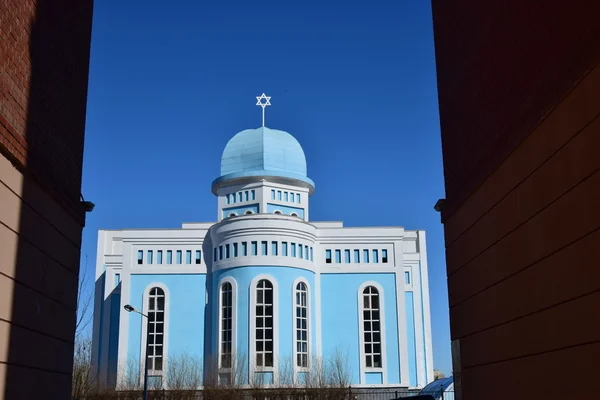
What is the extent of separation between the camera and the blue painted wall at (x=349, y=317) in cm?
4106

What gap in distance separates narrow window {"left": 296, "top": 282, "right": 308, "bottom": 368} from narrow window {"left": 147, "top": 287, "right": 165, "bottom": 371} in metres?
8.02

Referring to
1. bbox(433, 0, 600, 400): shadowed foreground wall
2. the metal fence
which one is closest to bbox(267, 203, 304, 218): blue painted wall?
the metal fence

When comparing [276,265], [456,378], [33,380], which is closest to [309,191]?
[276,265]

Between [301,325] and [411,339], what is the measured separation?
7.88 metres

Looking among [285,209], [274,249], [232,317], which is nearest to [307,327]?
[232,317]

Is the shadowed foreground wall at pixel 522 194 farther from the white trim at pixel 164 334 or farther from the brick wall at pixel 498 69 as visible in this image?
the white trim at pixel 164 334

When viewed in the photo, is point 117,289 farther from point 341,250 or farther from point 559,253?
point 559,253

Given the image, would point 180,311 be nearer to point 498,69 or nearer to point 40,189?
point 40,189

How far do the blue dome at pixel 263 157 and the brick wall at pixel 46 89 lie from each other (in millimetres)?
31530

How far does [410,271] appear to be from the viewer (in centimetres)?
4747

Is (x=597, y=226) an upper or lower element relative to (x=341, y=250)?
lower

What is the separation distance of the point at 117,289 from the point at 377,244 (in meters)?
16.7

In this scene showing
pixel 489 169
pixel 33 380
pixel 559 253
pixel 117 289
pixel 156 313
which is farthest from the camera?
pixel 117 289

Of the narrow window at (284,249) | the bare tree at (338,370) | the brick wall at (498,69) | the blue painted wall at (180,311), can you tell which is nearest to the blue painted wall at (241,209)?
the narrow window at (284,249)
